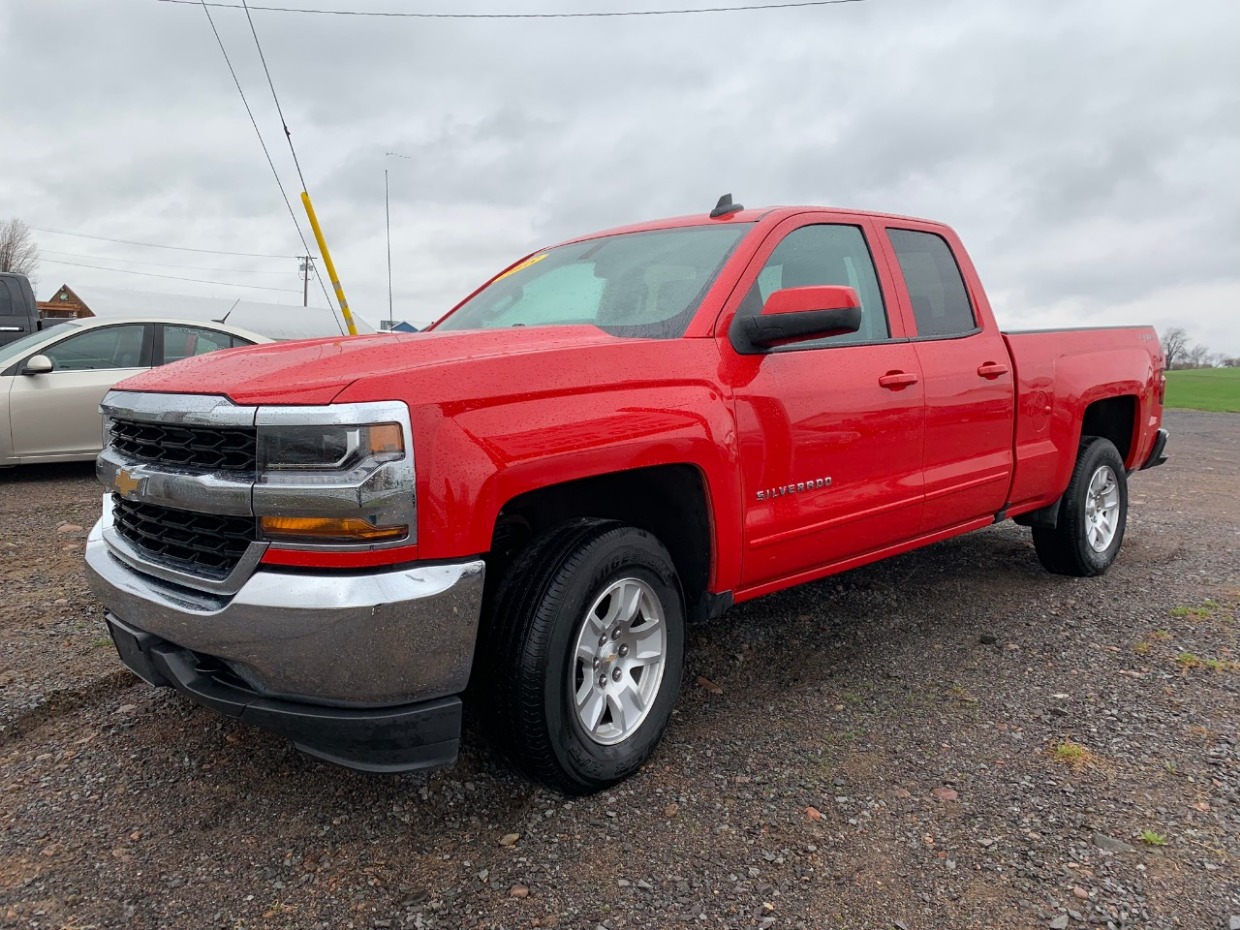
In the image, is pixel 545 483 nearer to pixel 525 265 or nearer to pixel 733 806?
pixel 733 806

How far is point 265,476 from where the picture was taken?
2271mm

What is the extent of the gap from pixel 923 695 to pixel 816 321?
5.20 ft

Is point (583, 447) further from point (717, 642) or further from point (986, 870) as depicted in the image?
point (717, 642)

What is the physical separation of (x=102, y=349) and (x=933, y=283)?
22.9 feet

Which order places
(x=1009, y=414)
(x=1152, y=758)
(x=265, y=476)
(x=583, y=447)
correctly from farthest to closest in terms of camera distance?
(x=1009, y=414) < (x=1152, y=758) < (x=583, y=447) < (x=265, y=476)

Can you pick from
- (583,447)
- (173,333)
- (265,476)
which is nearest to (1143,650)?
(583,447)

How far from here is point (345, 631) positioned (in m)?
2.21

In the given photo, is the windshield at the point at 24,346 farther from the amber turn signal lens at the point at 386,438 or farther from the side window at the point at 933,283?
the side window at the point at 933,283

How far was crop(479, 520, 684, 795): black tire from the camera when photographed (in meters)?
2.53

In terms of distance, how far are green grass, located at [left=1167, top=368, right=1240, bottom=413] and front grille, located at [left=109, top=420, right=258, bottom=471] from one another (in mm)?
26339

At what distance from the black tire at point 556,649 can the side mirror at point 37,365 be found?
6597mm

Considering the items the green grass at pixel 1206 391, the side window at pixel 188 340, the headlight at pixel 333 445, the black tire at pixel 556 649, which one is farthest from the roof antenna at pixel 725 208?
the green grass at pixel 1206 391

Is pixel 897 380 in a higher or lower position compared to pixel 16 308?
lower

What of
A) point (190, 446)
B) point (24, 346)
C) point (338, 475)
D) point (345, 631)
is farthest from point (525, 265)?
point (24, 346)
